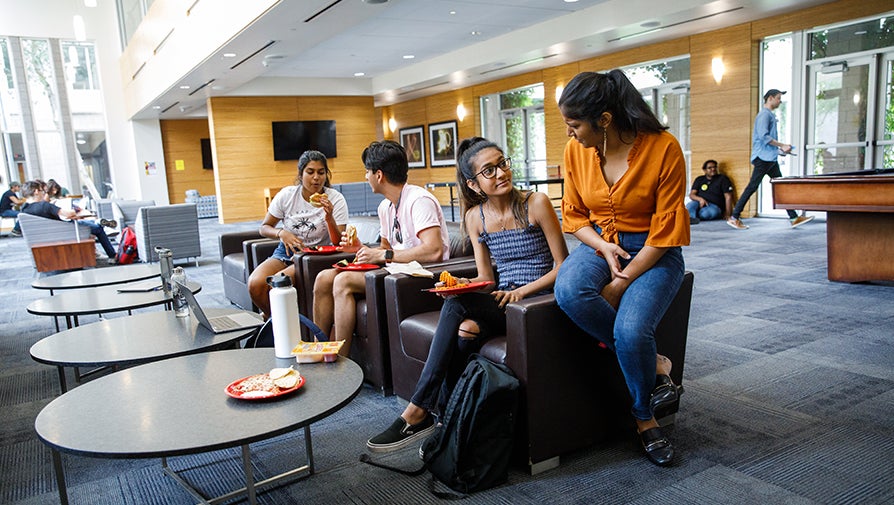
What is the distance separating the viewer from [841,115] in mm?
8305

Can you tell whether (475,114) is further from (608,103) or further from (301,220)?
(608,103)

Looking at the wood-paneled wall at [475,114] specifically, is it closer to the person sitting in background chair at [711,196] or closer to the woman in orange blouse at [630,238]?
the person sitting in background chair at [711,196]

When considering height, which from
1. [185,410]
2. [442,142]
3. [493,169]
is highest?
[442,142]

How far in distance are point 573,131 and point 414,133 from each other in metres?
14.7

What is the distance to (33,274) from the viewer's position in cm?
817

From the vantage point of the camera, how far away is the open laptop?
2.60 meters

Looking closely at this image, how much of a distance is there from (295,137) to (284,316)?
1286 centimetres

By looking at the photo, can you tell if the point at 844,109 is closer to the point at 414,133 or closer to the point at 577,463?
the point at 577,463

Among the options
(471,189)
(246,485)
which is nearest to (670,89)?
(471,189)

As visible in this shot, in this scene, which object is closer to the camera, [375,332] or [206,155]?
[375,332]

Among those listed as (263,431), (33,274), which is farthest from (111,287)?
(33,274)

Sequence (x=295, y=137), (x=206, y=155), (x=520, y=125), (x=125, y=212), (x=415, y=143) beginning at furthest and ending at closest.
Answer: (x=206, y=155), (x=415, y=143), (x=295, y=137), (x=520, y=125), (x=125, y=212)

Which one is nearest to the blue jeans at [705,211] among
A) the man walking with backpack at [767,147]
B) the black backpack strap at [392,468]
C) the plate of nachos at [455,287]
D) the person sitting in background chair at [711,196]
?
the person sitting in background chair at [711,196]

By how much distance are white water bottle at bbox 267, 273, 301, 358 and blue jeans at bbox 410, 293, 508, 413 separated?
22.1 inches
